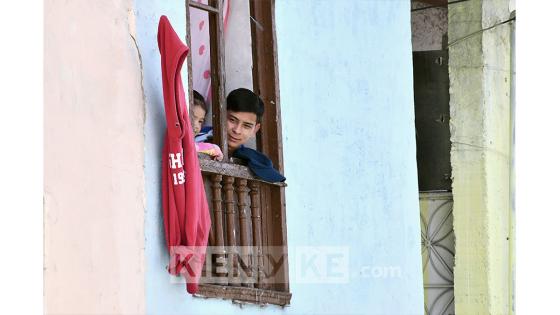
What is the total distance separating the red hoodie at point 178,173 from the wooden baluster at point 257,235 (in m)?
0.99

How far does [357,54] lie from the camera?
8977 mm

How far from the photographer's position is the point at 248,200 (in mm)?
7902

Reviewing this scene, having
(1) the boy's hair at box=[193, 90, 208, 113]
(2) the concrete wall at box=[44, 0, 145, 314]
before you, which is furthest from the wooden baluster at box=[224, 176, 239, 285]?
(2) the concrete wall at box=[44, 0, 145, 314]

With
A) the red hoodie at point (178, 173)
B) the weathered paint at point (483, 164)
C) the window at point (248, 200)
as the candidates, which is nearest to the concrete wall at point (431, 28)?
the weathered paint at point (483, 164)

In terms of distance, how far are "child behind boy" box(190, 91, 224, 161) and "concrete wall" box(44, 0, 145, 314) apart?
664 millimetres

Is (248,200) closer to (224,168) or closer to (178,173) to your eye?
(224,168)

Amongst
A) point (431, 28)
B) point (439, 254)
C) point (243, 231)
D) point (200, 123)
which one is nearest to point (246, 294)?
point (243, 231)

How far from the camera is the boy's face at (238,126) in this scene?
25.8ft

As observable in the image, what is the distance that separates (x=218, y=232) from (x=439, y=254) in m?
5.24

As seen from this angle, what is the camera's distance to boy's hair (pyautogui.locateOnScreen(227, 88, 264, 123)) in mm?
7883

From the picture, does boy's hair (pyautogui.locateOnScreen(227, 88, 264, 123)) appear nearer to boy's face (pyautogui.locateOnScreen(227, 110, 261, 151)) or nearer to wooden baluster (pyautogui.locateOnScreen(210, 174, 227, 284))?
boy's face (pyautogui.locateOnScreen(227, 110, 261, 151))
